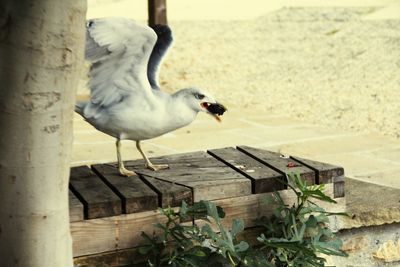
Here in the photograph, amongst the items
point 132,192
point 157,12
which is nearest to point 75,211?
point 132,192

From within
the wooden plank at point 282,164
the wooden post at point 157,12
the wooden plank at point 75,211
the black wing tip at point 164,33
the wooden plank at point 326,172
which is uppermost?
the wooden post at point 157,12

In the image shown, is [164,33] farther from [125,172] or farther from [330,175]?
[330,175]

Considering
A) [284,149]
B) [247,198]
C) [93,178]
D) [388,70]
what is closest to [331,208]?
[247,198]

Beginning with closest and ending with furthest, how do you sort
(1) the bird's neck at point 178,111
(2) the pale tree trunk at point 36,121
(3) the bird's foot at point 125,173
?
(2) the pale tree trunk at point 36,121
(1) the bird's neck at point 178,111
(3) the bird's foot at point 125,173

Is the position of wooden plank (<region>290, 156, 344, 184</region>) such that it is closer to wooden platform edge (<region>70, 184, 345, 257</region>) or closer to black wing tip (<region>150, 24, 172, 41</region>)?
wooden platform edge (<region>70, 184, 345, 257</region>)

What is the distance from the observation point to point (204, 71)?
32.7 feet

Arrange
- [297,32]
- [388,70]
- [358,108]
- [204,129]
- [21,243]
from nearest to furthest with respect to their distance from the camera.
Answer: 1. [21,243]
2. [204,129]
3. [358,108]
4. [388,70]
5. [297,32]

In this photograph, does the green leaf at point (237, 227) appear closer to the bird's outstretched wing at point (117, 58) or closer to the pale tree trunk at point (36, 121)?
the bird's outstretched wing at point (117, 58)

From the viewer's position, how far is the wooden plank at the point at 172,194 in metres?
3.93

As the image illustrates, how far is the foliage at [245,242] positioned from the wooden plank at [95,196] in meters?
0.19

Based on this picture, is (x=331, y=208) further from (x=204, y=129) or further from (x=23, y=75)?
(x=204, y=129)

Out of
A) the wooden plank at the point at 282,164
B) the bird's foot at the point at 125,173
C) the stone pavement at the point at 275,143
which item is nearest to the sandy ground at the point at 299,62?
the stone pavement at the point at 275,143

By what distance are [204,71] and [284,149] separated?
3.52 m

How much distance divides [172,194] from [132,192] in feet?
0.54
